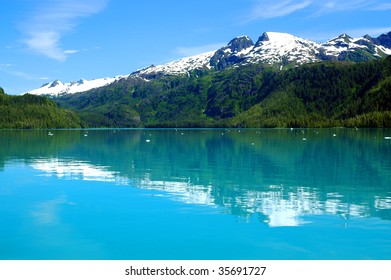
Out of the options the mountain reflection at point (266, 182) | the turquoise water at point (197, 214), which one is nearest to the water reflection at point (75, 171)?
the mountain reflection at point (266, 182)

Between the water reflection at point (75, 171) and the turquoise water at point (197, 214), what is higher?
the water reflection at point (75, 171)

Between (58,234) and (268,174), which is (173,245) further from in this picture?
(268,174)

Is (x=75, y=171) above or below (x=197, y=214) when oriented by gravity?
above

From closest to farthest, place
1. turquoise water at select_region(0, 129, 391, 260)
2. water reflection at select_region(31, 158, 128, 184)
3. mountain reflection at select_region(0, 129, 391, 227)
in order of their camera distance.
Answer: turquoise water at select_region(0, 129, 391, 260) < mountain reflection at select_region(0, 129, 391, 227) < water reflection at select_region(31, 158, 128, 184)

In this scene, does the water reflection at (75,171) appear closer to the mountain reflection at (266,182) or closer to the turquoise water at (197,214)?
the mountain reflection at (266,182)

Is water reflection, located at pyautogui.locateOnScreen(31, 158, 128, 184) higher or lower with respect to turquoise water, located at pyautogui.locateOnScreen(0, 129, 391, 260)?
higher

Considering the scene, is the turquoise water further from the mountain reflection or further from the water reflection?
the water reflection

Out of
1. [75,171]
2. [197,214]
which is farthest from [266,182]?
[75,171]

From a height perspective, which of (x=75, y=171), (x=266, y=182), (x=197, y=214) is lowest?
(x=197, y=214)

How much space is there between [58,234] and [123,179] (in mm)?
23578

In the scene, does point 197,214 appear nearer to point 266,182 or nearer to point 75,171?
point 266,182

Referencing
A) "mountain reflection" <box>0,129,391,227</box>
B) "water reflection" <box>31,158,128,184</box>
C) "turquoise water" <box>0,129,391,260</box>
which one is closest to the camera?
"turquoise water" <box>0,129,391,260</box>

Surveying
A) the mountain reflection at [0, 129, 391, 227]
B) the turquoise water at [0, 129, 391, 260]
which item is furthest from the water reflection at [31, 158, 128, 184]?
the turquoise water at [0, 129, 391, 260]

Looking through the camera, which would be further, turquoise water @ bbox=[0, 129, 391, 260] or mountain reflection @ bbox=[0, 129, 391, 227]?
mountain reflection @ bbox=[0, 129, 391, 227]
